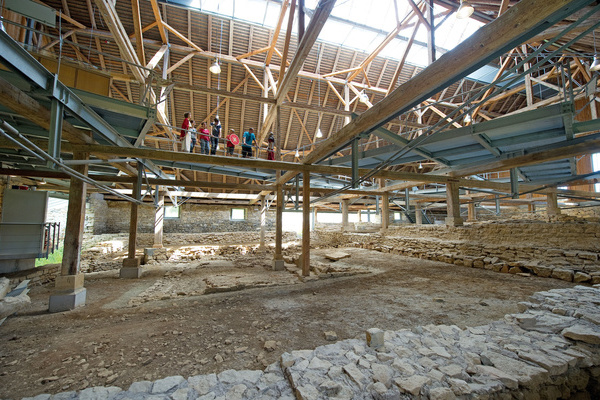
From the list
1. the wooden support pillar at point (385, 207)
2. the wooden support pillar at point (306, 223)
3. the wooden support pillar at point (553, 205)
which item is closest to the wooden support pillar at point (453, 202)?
the wooden support pillar at point (385, 207)

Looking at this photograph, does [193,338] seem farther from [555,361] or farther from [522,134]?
[522,134]

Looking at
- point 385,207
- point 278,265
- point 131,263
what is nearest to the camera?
point 131,263

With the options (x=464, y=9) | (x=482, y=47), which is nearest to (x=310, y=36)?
(x=482, y=47)

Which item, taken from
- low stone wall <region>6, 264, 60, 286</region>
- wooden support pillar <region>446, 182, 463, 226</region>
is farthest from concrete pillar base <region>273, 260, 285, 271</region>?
low stone wall <region>6, 264, 60, 286</region>

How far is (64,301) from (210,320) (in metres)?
3.44

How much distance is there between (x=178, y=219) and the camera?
2108 centimetres

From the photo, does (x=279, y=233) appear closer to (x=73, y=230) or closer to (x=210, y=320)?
(x=210, y=320)

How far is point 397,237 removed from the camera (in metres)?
12.9

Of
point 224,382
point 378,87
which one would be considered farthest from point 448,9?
point 224,382

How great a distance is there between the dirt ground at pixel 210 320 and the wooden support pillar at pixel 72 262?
302mm

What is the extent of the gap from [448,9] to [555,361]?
32.4 feet

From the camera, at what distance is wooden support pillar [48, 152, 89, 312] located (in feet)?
16.8

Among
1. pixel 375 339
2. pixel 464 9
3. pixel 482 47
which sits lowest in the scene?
pixel 375 339

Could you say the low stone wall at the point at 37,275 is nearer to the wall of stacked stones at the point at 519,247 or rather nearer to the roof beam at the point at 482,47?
the roof beam at the point at 482,47
